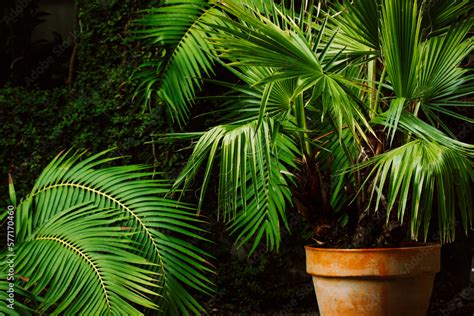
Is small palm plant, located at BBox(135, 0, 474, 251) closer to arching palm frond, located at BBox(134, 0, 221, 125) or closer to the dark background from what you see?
arching palm frond, located at BBox(134, 0, 221, 125)

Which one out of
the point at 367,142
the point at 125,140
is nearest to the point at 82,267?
the point at 125,140

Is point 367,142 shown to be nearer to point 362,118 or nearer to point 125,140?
point 362,118

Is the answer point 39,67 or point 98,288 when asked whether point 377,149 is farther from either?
point 39,67

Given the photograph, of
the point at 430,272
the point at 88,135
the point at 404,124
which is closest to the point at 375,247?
the point at 430,272

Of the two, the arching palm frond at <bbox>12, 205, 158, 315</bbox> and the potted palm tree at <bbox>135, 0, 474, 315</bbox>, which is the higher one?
the potted palm tree at <bbox>135, 0, 474, 315</bbox>

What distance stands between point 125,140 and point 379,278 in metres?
1.62

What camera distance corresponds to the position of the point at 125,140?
3.41m

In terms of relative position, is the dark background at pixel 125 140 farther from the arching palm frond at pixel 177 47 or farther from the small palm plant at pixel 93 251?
the small palm plant at pixel 93 251

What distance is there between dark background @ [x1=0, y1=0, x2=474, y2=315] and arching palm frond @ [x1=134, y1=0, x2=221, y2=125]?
0.82 ft

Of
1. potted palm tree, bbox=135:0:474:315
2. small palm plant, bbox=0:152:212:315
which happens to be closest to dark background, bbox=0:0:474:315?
small palm plant, bbox=0:152:212:315

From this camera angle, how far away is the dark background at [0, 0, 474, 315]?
131 inches

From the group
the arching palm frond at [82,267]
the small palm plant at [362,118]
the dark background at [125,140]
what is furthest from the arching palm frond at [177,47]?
the arching palm frond at [82,267]

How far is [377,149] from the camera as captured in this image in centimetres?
238

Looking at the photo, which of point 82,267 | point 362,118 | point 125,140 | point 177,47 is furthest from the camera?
point 125,140
